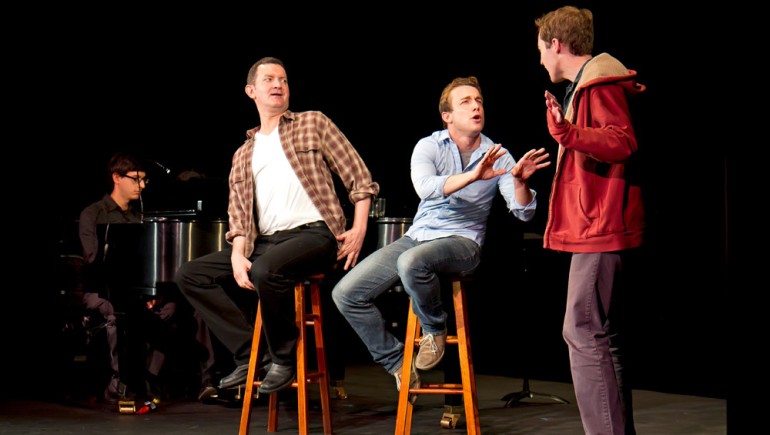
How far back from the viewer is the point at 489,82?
695cm

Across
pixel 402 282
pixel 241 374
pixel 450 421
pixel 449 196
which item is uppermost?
pixel 449 196

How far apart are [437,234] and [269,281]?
0.71m

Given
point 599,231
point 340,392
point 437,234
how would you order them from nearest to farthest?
point 599,231
point 437,234
point 340,392

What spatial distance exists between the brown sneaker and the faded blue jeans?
0.09ft

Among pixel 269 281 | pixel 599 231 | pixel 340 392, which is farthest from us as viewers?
pixel 340 392

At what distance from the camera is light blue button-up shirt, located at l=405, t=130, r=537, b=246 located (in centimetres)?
383

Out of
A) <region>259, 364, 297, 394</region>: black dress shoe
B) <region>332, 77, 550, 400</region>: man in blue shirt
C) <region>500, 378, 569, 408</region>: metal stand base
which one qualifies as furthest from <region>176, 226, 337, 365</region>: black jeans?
<region>500, 378, 569, 408</region>: metal stand base

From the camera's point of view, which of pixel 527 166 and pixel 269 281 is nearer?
pixel 527 166

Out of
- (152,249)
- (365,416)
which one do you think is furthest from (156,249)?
(365,416)

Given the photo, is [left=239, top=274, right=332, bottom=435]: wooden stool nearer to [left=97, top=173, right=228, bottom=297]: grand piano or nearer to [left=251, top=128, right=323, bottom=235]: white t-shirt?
[left=251, top=128, right=323, bottom=235]: white t-shirt

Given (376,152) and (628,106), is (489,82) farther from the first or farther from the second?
(628,106)

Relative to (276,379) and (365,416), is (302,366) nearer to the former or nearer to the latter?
(276,379)

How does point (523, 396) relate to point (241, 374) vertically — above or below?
below

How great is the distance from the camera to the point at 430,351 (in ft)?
11.9
